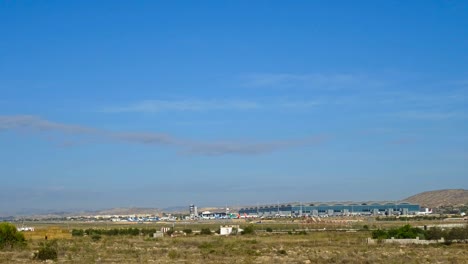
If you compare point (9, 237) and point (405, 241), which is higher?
point (9, 237)

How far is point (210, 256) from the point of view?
4769cm

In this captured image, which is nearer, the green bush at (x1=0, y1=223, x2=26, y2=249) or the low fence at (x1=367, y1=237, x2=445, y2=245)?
the green bush at (x1=0, y1=223, x2=26, y2=249)

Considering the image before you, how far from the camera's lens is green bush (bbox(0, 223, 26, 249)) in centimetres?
6061

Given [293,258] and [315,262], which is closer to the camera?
[315,262]

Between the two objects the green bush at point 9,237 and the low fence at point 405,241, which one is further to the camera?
the low fence at point 405,241

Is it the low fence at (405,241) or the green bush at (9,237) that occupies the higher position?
the green bush at (9,237)

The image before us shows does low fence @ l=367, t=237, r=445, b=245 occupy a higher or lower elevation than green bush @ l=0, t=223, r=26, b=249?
lower

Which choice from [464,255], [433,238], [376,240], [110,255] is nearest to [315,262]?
[464,255]

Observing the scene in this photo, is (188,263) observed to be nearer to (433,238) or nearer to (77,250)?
(77,250)

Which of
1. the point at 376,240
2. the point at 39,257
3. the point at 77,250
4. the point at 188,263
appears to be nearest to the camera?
the point at 188,263

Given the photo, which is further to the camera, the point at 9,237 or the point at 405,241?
the point at 405,241

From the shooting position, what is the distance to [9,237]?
6291 cm

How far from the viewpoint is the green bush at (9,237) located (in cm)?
6061

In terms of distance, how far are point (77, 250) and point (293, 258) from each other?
18.1 meters
